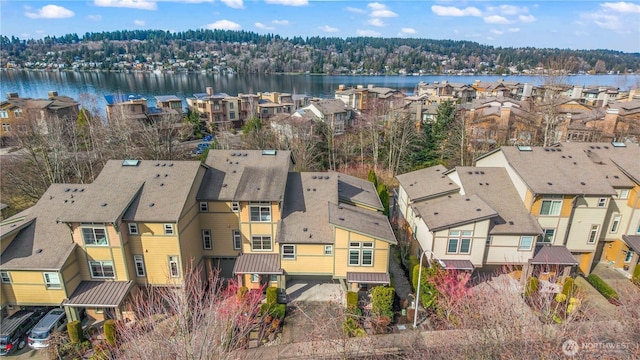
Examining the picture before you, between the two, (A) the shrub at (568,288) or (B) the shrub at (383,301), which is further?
(A) the shrub at (568,288)

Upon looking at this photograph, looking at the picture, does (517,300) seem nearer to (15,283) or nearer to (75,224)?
(75,224)

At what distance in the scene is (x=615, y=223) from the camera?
2809 cm

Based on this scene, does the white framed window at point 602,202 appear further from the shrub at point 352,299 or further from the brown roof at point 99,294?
the brown roof at point 99,294

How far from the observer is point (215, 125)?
2931 inches

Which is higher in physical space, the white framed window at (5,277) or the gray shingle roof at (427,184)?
the gray shingle roof at (427,184)

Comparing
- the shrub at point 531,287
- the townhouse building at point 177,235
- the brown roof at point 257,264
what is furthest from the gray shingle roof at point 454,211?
the brown roof at point 257,264

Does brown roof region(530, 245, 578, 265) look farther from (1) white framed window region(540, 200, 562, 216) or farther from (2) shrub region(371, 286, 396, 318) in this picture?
(2) shrub region(371, 286, 396, 318)

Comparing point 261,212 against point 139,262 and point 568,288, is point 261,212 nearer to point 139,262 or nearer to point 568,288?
point 139,262

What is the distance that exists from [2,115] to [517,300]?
81.2 meters

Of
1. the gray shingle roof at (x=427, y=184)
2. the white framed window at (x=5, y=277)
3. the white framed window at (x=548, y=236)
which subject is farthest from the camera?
the gray shingle roof at (x=427, y=184)

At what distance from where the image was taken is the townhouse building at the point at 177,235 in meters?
21.3

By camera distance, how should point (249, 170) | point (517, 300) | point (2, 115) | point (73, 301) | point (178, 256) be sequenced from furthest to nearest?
1. point (2, 115)
2. point (249, 170)
3. point (178, 256)
4. point (73, 301)
5. point (517, 300)

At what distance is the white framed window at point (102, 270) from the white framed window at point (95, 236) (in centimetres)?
132

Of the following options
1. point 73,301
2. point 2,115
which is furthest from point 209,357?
point 2,115
